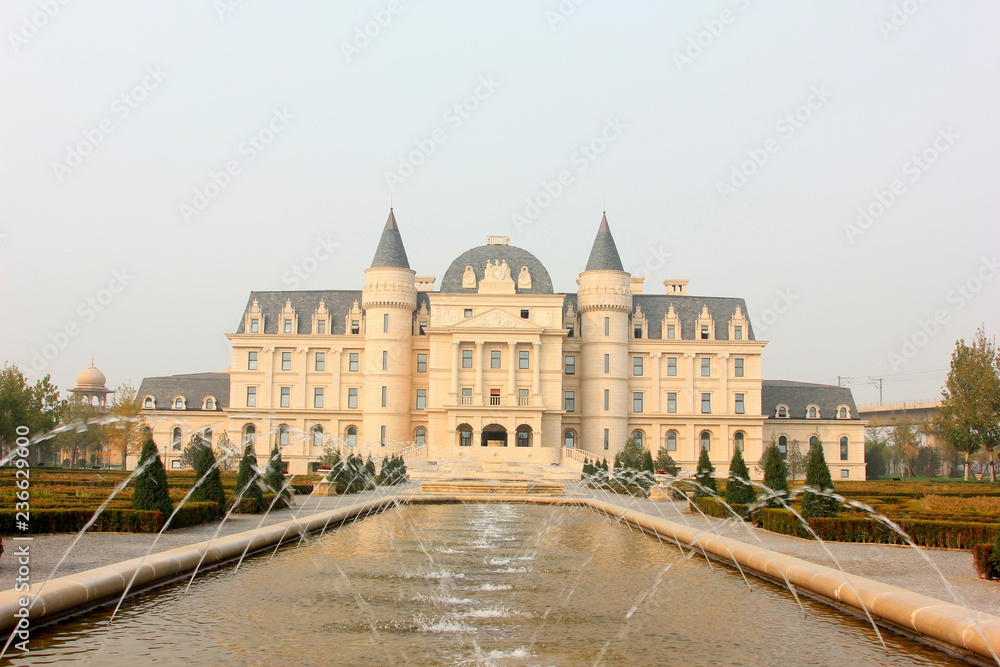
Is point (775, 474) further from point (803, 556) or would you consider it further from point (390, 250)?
point (390, 250)

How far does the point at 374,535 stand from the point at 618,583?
7.99 m

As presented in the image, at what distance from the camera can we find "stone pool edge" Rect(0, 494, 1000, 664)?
338 inches

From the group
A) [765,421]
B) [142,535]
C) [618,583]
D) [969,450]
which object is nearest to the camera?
[618,583]

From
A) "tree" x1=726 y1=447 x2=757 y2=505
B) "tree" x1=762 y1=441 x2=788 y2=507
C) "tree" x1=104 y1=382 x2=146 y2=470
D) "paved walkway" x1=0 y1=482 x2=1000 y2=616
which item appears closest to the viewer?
"paved walkway" x1=0 y1=482 x2=1000 y2=616

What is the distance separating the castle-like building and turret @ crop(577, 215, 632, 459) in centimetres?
10

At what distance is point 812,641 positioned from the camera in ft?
31.1

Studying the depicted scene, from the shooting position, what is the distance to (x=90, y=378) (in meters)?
76.3

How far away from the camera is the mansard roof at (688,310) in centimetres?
6544

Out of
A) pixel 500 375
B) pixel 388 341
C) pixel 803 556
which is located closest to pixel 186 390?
pixel 388 341

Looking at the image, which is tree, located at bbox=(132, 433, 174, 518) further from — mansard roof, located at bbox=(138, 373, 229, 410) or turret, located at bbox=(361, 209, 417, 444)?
mansard roof, located at bbox=(138, 373, 229, 410)

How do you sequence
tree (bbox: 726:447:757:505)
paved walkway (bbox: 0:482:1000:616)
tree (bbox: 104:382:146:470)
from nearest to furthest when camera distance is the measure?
paved walkway (bbox: 0:482:1000:616)
tree (bbox: 726:447:757:505)
tree (bbox: 104:382:146:470)

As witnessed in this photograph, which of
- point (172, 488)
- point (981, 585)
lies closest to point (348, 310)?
point (172, 488)

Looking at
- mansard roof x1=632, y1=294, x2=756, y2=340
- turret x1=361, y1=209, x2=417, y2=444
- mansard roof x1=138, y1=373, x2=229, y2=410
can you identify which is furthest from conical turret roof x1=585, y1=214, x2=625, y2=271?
mansard roof x1=138, y1=373, x2=229, y2=410

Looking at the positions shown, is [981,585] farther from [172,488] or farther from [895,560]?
[172,488]
